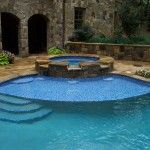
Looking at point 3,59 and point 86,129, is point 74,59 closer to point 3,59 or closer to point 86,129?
point 3,59

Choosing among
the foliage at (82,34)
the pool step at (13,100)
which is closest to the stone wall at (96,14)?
the foliage at (82,34)

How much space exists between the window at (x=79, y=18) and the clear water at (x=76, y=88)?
7.15m

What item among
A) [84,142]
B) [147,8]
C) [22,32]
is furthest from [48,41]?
[84,142]

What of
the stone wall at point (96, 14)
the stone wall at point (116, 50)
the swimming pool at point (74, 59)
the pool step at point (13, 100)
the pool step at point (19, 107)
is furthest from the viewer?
the stone wall at point (96, 14)

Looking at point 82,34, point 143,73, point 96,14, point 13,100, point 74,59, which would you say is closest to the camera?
point 13,100

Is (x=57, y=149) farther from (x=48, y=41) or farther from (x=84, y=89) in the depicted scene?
(x=48, y=41)

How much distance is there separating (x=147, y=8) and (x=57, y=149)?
19.1 m

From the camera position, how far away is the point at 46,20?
16891 mm

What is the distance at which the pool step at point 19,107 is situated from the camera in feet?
25.8

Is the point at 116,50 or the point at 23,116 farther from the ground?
the point at 116,50

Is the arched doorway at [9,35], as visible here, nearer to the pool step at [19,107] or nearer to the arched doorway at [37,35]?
the arched doorway at [37,35]

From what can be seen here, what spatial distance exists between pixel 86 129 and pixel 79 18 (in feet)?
38.0

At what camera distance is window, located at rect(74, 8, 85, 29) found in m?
17.6

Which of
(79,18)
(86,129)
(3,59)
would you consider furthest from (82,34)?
(86,129)
